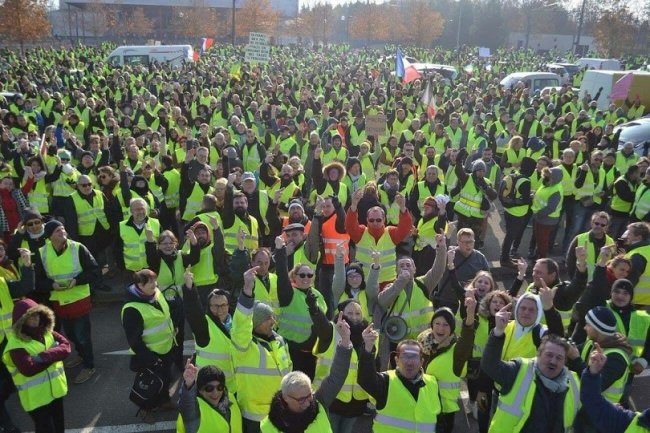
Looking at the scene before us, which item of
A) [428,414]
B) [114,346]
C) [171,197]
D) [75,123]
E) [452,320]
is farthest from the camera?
[75,123]

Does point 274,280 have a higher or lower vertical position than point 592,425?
higher

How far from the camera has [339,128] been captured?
13008 mm

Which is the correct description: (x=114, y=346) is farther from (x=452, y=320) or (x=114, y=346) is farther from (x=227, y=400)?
(x=452, y=320)

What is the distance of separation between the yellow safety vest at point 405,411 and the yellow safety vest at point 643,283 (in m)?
3.45

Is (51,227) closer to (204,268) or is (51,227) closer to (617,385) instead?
(204,268)

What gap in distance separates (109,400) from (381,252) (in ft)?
10.6

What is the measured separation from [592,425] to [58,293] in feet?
16.1

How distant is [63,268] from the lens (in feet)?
17.9

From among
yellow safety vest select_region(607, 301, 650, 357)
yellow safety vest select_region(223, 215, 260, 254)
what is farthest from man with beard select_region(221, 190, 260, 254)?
yellow safety vest select_region(607, 301, 650, 357)

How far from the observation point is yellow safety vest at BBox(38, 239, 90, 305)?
545 cm

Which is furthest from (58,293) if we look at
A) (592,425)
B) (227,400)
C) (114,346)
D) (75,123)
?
(75,123)

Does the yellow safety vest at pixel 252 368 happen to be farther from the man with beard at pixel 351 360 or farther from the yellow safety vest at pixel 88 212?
the yellow safety vest at pixel 88 212

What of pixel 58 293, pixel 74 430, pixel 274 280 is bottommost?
pixel 74 430

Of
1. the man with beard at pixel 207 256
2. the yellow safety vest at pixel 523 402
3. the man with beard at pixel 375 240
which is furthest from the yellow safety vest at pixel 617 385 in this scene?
the man with beard at pixel 207 256
